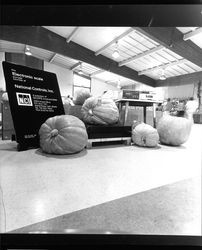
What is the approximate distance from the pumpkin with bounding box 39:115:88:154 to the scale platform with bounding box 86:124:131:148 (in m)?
0.24

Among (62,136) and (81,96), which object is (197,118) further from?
(62,136)

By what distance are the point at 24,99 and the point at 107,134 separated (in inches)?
40.9

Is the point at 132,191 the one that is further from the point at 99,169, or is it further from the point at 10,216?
the point at 10,216

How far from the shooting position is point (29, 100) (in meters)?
1.97

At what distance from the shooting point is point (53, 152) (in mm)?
1689

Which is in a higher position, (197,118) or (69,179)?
(197,118)

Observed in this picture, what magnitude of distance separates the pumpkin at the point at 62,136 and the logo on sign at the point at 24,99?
358 mm

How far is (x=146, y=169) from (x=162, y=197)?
Answer: 0.50 m

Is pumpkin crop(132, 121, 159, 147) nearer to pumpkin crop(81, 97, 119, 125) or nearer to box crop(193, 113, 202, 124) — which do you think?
pumpkin crop(81, 97, 119, 125)

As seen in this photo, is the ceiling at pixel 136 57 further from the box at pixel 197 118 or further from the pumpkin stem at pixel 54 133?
the box at pixel 197 118

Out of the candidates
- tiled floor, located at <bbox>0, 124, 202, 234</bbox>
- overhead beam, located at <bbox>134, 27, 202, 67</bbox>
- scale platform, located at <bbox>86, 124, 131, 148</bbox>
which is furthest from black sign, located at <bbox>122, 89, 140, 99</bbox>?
tiled floor, located at <bbox>0, 124, 202, 234</bbox>

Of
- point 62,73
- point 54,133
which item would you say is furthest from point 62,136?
point 62,73

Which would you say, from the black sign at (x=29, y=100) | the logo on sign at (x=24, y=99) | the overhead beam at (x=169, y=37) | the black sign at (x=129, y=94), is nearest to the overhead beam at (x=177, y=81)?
the overhead beam at (x=169, y=37)

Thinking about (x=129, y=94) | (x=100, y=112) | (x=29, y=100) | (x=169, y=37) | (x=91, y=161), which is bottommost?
(x=91, y=161)
